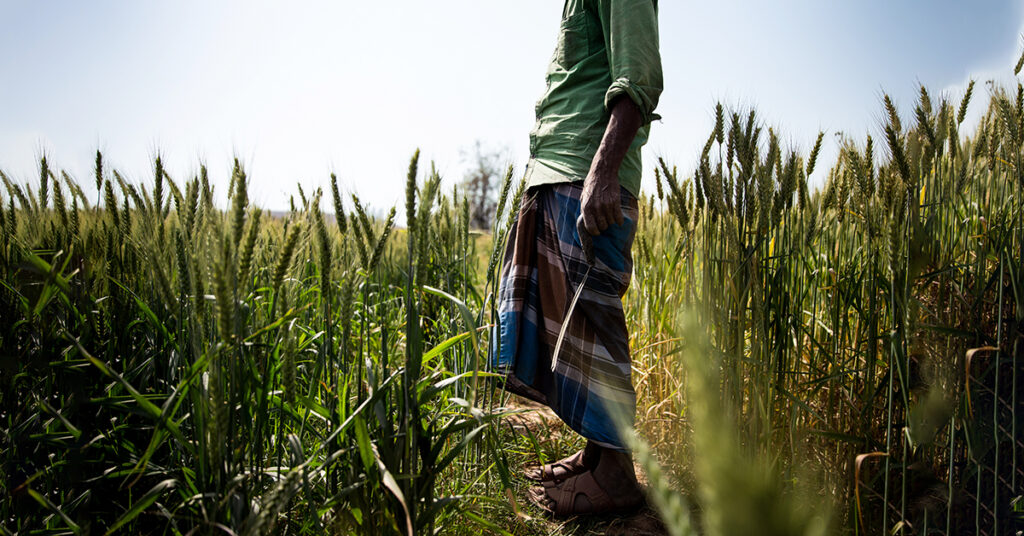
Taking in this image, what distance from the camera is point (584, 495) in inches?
62.9

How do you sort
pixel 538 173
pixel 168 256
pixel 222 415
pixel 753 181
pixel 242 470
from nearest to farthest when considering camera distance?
pixel 222 415, pixel 242 470, pixel 168 256, pixel 753 181, pixel 538 173

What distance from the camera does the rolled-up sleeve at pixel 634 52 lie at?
1456 mm

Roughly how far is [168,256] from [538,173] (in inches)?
40.9

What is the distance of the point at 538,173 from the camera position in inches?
67.6

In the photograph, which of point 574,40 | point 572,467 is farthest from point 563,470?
point 574,40

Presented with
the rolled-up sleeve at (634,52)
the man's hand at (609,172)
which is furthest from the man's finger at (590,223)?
the rolled-up sleeve at (634,52)

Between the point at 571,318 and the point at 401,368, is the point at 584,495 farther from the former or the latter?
the point at 401,368

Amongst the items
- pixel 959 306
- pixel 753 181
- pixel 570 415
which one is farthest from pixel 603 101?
pixel 959 306

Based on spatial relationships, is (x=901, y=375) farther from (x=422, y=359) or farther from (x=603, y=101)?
(x=603, y=101)

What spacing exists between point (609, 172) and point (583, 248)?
0.73ft

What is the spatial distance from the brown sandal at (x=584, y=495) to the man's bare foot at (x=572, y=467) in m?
0.08

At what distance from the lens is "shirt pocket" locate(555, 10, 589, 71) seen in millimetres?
1649

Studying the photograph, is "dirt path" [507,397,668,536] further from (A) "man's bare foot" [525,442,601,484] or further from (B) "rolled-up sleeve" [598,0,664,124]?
(B) "rolled-up sleeve" [598,0,664,124]

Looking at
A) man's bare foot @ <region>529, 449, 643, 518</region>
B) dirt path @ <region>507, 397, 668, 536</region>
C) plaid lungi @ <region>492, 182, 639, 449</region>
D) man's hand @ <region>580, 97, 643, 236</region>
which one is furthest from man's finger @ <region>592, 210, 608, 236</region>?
man's bare foot @ <region>529, 449, 643, 518</region>
